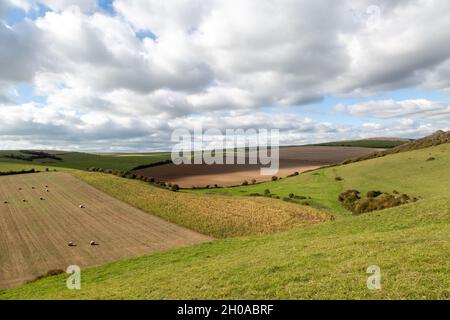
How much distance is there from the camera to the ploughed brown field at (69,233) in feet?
109

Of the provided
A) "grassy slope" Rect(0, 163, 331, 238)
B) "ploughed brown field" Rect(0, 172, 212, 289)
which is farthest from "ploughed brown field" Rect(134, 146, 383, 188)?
"ploughed brown field" Rect(0, 172, 212, 289)

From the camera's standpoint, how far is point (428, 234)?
2003 cm

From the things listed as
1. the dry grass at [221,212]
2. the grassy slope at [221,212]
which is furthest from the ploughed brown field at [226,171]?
the grassy slope at [221,212]

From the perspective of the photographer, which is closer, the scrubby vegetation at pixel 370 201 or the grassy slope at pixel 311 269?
the grassy slope at pixel 311 269

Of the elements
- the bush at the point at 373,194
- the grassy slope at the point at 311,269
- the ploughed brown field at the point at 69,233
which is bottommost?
the ploughed brown field at the point at 69,233

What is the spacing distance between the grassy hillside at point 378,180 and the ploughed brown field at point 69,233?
1192 inches

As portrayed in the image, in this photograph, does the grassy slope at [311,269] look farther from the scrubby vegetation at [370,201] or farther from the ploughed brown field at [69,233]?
the scrubby vegetation at [370,201]

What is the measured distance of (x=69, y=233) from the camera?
44.0 metres

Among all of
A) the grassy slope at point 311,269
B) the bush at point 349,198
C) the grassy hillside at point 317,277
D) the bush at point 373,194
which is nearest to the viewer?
the grassy hillside at point 317,277

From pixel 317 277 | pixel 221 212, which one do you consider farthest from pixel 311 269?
pixel 221 212

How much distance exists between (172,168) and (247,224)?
3342 inches

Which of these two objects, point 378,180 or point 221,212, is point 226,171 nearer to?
point 378,180

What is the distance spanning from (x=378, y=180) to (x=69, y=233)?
62.1 m
